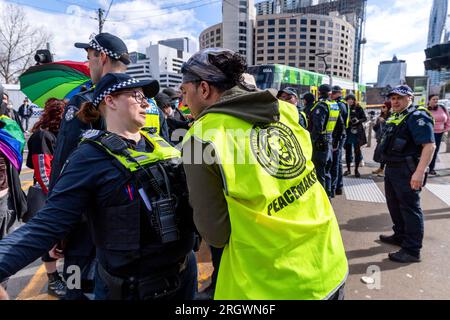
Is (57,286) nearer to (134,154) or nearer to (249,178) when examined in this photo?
(134,154)

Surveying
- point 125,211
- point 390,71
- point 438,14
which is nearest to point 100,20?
point 125,211

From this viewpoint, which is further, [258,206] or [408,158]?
[408,158]

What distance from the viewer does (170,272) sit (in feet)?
4.96

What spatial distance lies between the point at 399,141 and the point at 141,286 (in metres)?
3.39

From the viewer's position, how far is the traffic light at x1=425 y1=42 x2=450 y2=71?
18653 millimetres

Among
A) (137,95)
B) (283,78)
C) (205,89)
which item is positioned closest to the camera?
(205,89)

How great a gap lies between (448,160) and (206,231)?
36.6 ft

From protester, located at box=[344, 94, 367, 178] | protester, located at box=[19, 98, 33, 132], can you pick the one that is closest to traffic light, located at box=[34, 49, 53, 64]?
protester, located at box=[344, 94, 367, 178]

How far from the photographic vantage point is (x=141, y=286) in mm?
1397

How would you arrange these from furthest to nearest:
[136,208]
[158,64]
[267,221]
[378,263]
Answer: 1. [158,64]
2. [378,263]
3. [136,208]
4. [267,221]

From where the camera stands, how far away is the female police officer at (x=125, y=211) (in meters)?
1.30

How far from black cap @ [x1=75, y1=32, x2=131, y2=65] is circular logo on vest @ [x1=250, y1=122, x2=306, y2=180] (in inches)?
61.8

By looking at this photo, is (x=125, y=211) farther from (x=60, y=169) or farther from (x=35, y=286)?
(x=35, y=286)
